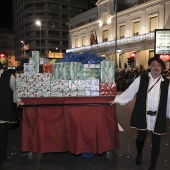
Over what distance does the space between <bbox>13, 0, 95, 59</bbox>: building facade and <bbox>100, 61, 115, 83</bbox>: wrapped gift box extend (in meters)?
65.6

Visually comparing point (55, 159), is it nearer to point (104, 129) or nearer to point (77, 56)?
point (104, 129)

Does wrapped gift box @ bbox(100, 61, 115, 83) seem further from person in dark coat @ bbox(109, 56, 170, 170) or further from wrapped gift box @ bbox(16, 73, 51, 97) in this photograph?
wrapped gift box @ bbox(16, 73, 51, 97)

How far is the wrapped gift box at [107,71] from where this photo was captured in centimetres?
507

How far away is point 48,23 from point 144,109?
70.9m

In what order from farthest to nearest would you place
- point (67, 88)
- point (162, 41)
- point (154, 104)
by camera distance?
point (162, 41) < point (67, 88) < point (154, 104)

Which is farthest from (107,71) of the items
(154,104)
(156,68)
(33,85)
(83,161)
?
(83,161)

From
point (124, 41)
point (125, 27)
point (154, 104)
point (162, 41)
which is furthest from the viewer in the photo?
point (125, 27)

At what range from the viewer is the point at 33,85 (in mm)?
5051

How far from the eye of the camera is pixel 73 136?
4.92 m

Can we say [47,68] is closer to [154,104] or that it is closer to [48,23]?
[154,104]

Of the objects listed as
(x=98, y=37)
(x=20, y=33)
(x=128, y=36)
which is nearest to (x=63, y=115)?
(x=128, y=36)

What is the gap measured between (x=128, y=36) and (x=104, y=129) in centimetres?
3362

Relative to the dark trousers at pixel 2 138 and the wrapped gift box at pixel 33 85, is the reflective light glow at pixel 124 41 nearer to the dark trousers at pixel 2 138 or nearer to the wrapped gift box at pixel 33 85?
the wrapped gift box at pixel 33 85

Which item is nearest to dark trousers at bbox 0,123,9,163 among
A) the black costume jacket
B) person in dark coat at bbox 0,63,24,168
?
person in dark coat at bbox 0,63,24,168
